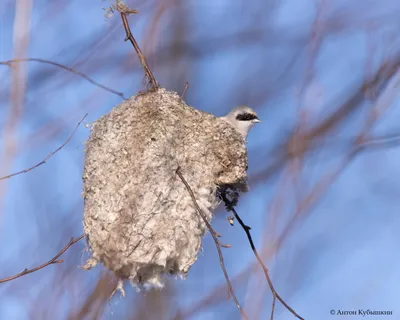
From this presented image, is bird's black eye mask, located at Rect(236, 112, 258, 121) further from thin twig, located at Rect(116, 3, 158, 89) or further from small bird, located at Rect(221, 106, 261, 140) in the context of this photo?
thin twig, located at Rect(116, 3, 158, 89)

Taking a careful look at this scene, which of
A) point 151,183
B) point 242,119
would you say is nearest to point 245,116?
point 242,119

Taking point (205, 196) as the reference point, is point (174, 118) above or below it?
above

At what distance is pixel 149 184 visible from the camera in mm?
3229

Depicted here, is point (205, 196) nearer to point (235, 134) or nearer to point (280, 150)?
point (235, 134)

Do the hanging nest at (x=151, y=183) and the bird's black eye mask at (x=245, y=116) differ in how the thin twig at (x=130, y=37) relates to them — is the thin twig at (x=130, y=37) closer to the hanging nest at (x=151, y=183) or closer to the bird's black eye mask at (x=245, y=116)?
the hanging nest at (x=151, y=183)

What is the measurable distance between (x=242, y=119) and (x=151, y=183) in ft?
3.17

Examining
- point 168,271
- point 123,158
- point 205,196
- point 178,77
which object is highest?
point 178,77

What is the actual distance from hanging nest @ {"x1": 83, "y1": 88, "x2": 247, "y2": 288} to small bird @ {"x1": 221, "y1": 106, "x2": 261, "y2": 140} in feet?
1.35

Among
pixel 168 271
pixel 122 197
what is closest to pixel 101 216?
pixel 122 197

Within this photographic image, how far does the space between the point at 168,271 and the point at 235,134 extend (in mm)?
827

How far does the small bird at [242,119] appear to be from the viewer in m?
A: 3.94

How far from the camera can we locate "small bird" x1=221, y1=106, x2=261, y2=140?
3.94m

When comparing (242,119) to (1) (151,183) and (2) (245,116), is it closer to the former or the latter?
(2) (245,116)

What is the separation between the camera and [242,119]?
399cm
